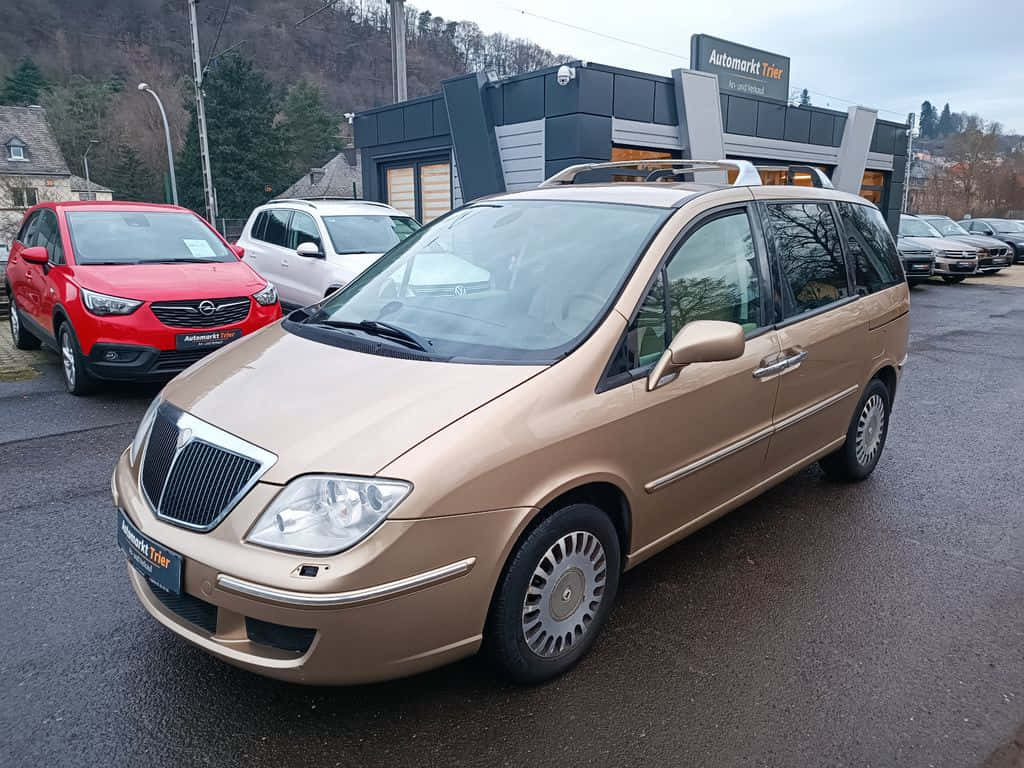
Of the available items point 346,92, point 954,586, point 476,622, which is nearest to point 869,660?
point 954,586

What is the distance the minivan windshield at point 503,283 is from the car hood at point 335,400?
0.60ft

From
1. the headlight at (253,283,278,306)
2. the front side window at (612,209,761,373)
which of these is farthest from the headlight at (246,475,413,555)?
the headlight at (253,283,278,306)

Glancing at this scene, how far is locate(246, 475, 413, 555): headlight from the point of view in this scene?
7.53 feet

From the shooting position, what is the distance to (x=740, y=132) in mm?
15445

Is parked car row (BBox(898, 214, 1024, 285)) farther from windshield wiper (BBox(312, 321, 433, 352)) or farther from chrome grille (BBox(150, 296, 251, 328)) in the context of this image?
windshield wiper (BBox(312, 321, 433, 352))

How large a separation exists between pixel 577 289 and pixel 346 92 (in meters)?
60.4

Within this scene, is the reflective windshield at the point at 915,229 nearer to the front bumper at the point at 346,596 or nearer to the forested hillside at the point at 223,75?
the front bumper at the point at 346,596

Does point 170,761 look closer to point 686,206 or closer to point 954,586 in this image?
point 686,206

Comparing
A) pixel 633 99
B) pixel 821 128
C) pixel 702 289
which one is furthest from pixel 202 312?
pixel 821 128

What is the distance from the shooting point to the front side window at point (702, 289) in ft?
10.0

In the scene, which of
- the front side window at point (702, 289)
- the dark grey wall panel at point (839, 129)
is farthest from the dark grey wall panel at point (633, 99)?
the front side window at point (702, 289)

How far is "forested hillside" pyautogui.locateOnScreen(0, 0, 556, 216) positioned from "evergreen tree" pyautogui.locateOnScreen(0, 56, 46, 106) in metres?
0.10

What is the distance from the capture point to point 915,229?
67.6ft

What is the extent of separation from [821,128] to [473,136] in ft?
27.6
